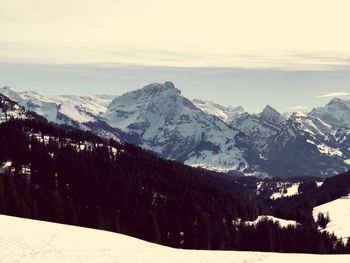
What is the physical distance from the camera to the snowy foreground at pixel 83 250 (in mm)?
39406

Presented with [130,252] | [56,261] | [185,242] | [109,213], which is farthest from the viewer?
[109,213]

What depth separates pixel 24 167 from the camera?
18700 centimetres

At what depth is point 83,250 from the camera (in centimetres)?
4250

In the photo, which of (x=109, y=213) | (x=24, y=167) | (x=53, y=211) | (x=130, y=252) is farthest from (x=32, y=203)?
(x=130, y=252)

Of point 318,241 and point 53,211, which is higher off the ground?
point 53,211

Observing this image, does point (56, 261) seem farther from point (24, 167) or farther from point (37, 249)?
point (24, 167)

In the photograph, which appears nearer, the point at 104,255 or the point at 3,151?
the point at 104,255

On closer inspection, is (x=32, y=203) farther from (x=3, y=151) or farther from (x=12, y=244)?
(x=12, y=244)

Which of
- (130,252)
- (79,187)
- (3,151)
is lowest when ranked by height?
(79,187)

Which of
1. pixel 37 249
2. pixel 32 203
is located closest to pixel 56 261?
pixel 37 249

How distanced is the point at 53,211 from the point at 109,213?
3985cm

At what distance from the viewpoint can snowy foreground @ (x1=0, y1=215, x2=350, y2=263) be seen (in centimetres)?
3941

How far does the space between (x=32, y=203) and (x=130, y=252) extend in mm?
94723

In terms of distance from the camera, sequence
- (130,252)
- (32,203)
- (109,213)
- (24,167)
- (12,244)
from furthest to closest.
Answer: (24,167) → (109,213) → (32,203) → (130,252) → (12,244)
